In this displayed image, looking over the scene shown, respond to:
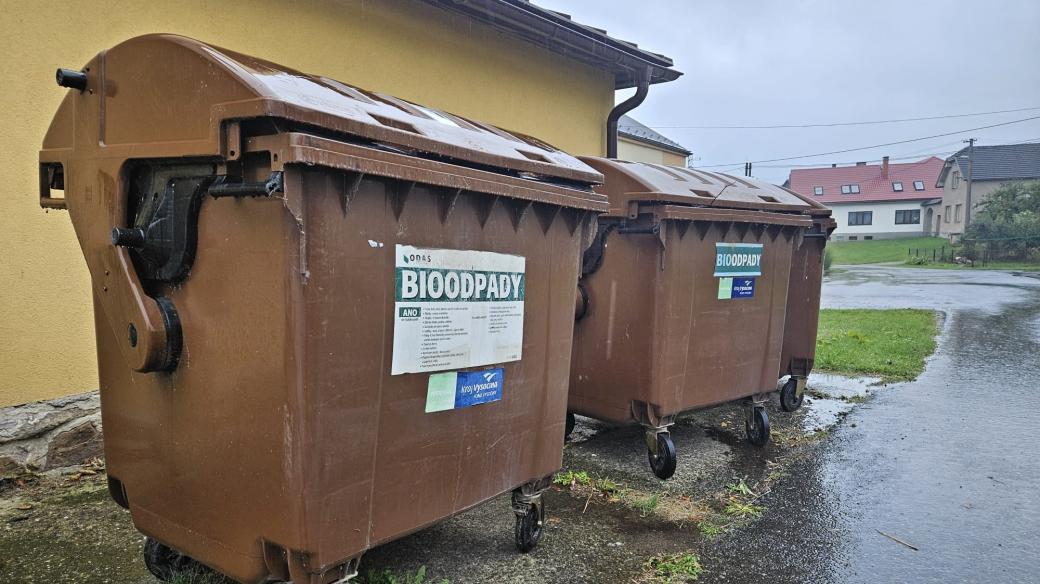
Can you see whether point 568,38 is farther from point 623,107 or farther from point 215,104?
point 215,104

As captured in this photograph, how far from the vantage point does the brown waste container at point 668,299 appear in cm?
396

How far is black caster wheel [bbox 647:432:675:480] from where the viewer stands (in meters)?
4.05

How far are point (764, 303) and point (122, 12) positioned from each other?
440cm

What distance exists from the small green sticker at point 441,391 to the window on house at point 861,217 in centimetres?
5912

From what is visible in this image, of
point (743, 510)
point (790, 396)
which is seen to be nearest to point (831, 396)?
point (790, 396)

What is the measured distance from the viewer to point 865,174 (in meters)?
56.1

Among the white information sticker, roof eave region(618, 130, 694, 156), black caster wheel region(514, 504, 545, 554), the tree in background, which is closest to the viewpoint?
the white information sticker

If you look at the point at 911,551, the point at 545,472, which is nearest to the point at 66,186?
the point at 545,472

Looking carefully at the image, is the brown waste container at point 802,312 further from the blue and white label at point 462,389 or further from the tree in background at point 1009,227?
the tree in background at point 1009,227

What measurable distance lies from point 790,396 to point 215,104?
17.5ft

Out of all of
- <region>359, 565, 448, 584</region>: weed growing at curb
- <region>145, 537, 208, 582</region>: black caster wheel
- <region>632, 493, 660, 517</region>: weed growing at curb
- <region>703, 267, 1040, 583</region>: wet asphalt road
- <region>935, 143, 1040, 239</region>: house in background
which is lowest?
<region>703, 267, 1040, 583</region>: wet asphalt road

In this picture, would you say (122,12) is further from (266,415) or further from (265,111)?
(266,415)

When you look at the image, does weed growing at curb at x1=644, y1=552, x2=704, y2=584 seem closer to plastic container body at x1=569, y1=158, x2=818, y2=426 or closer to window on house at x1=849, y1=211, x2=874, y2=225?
plastic container body at x1=569, y1=158, x2=818, y2=426

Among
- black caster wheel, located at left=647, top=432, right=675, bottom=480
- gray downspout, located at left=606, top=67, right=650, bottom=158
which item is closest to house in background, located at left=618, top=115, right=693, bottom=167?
gray downspout, located at left=606, top=67, right=650, bottom=158
